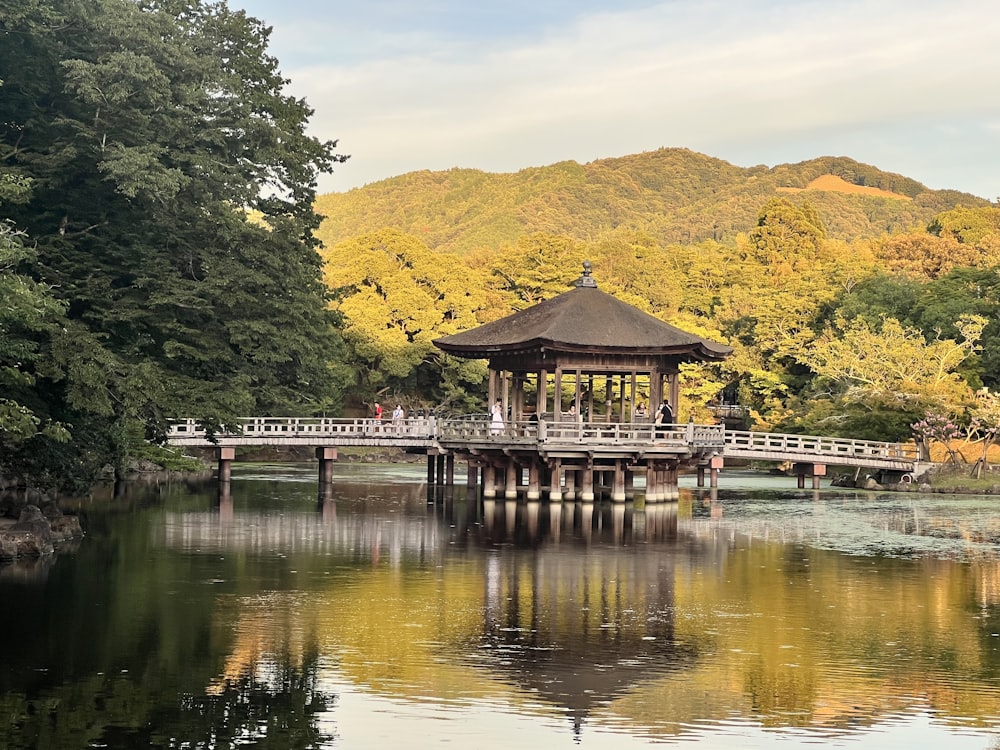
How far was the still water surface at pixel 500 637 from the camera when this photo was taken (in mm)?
13133

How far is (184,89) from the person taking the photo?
1042 inches

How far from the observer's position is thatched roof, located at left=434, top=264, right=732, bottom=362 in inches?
1437

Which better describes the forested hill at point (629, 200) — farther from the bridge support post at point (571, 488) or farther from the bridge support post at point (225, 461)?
the bridge support post at point (571, 488)

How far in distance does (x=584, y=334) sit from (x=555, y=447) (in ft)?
9.92

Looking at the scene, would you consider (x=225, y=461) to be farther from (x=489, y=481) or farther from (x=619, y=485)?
(x=619, y=485)

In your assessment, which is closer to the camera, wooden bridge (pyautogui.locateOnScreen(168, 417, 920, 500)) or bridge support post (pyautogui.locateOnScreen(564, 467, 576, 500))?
wooden bridge (pyautogui.locateOnScreen(168, 417, 920, 500))

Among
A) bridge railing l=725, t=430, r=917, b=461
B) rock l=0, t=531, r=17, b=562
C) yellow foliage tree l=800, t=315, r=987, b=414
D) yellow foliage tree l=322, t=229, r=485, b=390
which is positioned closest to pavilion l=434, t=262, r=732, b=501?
bridge railing l=725, t=430, r=917, b=461

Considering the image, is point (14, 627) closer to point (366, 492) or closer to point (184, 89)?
point (184, 89)

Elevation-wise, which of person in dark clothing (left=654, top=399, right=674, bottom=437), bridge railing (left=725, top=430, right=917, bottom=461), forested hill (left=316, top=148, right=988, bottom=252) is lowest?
bridge railing (left=725, top=430, right=917, bottom=461)

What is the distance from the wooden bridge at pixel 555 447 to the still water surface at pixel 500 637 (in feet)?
15.5

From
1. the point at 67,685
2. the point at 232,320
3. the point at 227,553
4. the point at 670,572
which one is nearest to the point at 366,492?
the point at 232,320

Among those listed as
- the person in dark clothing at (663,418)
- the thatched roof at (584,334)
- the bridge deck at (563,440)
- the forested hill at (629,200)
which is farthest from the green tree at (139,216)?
the forested hill at (629,200)

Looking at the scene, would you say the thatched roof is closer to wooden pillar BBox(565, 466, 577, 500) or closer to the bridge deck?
the bridge deck

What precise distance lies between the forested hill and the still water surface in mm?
114211
